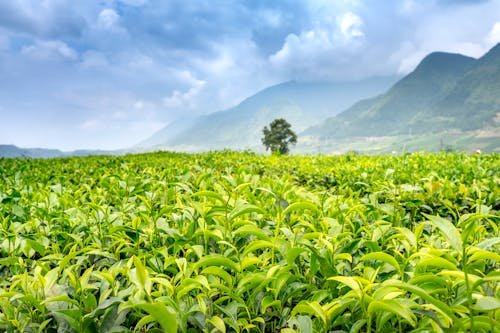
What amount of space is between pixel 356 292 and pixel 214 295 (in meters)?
0.62

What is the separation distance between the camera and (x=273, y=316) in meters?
1.42

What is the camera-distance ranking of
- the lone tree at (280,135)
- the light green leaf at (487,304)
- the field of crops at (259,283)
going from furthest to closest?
1. the lone tree at (280,135)
2. the field of crops at (259,283)
3. the light green leaf at (487,304)

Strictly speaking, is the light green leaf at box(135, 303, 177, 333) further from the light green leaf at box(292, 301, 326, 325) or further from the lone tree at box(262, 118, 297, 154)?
the lone tree at box(262, 118, 297, 154)

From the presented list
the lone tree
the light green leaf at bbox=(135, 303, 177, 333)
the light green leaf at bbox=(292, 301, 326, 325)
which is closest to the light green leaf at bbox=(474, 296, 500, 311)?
the light green leaf at bbox=(292, 301, 326, 325)

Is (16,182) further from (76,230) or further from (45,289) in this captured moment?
(45,289)

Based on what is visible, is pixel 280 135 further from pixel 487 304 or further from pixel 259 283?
pixel 487 304

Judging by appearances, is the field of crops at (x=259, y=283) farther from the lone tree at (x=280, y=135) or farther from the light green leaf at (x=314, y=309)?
the lone tree at (x=280, y=135)

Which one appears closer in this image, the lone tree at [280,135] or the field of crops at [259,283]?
the field of crops at [259,283]

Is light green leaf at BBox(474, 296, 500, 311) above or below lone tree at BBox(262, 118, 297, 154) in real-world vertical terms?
below

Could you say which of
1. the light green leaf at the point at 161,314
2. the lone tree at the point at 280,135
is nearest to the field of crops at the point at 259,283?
the light green leaf at the point at 161,314

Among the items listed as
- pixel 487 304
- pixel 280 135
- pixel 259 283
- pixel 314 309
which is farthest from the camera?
pixel 280 135

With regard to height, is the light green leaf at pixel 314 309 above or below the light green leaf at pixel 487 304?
below

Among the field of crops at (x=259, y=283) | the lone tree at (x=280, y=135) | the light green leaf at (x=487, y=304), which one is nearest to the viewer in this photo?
the light green leaf at (x=487, y=304)

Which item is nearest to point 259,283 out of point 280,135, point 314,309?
point 314,309
